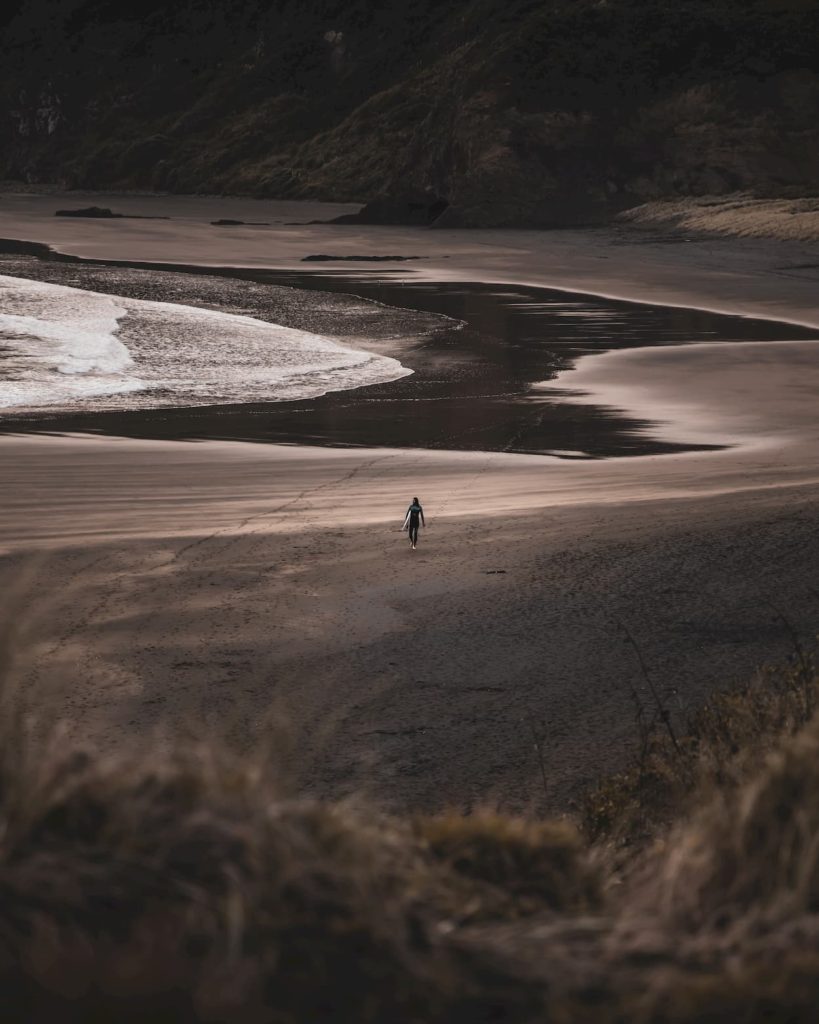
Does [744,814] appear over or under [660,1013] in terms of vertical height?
over

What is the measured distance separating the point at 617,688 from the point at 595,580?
5.29 ft

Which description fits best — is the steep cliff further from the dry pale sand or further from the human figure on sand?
the human figure on sand

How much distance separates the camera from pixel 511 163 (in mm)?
59438

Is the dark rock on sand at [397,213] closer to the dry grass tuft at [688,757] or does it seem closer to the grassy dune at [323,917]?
the dry grass tuft at [688,757]

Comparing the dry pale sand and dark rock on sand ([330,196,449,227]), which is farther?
dark rock on sand ([330,196,449,227])

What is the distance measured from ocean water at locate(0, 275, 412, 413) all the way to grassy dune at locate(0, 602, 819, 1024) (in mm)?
14610

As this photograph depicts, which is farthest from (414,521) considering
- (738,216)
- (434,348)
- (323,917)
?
(738,216)

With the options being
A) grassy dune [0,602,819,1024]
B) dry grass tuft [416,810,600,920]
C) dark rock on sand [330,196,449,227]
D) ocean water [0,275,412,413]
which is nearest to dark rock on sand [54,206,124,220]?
dark rock on sand [330,196,449,227]

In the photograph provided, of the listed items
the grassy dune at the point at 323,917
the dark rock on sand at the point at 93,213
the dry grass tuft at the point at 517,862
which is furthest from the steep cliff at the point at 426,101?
the grassy dune at the point at 323,917

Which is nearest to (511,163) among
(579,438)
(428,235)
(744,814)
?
(428,235)

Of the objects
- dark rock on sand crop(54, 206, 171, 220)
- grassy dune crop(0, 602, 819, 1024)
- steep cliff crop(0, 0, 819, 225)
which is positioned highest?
steep cliff crop(0, 0, 819, 225)

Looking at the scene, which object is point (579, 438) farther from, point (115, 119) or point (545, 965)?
point (115, 119)

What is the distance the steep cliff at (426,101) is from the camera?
58531 millimetres

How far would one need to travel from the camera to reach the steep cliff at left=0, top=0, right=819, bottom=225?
58531mm
